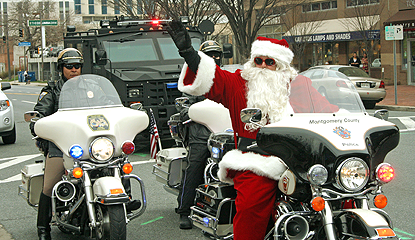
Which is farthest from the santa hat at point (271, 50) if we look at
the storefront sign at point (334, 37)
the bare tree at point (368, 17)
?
the storefront sign at point (334, 37)

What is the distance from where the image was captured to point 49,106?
514 centimetres

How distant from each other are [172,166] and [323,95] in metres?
2.72

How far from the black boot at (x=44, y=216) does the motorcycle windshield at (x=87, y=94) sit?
2.95 feet

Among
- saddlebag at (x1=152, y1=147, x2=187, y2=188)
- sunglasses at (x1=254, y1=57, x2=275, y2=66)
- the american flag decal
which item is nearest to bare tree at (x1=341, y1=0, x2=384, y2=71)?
the american flag decal

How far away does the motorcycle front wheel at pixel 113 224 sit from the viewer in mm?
4227

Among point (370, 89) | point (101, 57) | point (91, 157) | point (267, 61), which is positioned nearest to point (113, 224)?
point (91, 157)

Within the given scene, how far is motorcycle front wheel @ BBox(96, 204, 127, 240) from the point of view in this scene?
13.9ft

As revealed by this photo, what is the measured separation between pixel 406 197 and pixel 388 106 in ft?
41.0

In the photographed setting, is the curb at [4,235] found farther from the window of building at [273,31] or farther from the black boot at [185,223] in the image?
the window of building at [273,31]

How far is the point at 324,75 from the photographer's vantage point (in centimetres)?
373

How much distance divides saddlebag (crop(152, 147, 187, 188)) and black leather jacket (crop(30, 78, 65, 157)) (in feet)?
4.70

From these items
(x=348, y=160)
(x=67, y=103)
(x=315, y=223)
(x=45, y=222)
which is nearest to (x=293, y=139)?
(x=348, y=160)

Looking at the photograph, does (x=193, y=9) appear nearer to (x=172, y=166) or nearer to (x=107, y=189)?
(x=172, y=166)

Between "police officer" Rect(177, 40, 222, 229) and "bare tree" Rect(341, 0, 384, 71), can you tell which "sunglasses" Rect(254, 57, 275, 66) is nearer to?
"police officer" Rect(177, 40, 222, 229)
